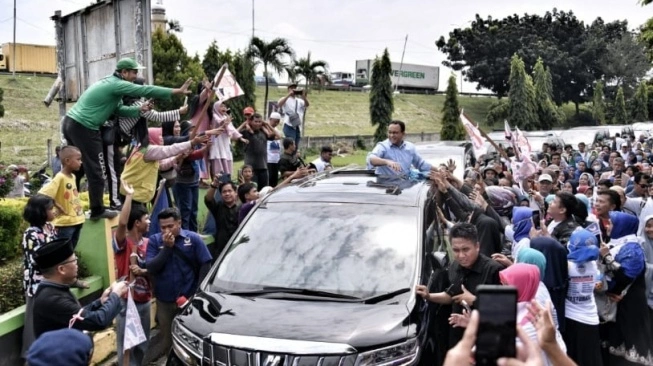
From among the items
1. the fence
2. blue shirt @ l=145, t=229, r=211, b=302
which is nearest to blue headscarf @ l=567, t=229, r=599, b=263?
blue shirt @ l=145, t=229, r=211, b=302

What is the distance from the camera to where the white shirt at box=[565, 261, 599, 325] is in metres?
5.37

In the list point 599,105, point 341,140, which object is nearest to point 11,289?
point 341,140

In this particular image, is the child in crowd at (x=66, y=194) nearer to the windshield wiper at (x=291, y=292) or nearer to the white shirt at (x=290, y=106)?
the windshield wiper at (x=291, y=292)

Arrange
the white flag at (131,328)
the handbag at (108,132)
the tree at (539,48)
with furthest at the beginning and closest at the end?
the tree at (539,48), the handbag at (108,132), the white flag at (131,328)

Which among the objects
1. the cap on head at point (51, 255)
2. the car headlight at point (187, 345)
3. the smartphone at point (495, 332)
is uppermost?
the smartphone at point (495, 332)

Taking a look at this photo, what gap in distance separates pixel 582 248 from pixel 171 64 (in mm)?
20894

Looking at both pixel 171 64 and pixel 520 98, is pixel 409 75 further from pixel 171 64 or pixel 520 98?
pixel 171 64

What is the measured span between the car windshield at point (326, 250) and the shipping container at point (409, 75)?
2367 inches

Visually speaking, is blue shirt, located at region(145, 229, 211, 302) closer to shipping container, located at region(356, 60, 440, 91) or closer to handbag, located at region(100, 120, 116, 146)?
handbag, located at region(100, 120, 116, 146)

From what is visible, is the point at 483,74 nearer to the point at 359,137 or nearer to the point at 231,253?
the point at 359,137

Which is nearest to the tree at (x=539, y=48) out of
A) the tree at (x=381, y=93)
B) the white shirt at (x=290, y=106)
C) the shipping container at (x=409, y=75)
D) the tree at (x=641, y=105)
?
the shipping container at (x=409, y=75)

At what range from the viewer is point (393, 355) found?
4.02 meters

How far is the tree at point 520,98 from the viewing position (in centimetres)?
4834

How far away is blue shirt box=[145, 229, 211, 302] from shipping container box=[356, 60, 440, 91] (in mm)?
Answer: 60011
